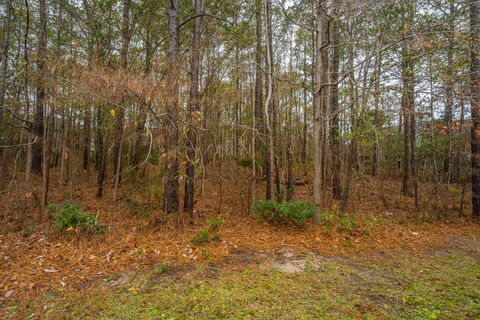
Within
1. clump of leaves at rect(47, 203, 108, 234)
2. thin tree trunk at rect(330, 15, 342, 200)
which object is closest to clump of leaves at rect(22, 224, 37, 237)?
clump of leaves at rect(47, 203, 108, 234)

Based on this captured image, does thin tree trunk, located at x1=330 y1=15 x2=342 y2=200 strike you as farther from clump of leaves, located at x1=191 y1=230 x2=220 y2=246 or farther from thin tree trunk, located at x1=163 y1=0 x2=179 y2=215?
clump of leaves, located at x1=191 y1=230 x2=220 y2=246

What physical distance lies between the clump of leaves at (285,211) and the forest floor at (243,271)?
0.21 metres

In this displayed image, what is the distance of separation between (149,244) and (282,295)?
102 inches

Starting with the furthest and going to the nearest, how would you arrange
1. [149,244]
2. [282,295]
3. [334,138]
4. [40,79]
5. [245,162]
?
[245,162] → [334,138] → [40,79] → [149,244] → [282,295]

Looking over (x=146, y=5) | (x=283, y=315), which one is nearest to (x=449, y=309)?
(x=283, y=315)

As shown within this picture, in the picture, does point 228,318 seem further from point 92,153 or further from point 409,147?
point 92,153

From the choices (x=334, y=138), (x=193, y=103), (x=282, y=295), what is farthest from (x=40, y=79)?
(x=334, y=138)

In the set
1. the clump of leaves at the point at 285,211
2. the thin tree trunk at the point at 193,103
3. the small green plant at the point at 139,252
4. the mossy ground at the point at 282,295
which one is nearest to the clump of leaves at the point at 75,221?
the small green plant at the point at 139,252

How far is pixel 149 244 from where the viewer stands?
3914 mm

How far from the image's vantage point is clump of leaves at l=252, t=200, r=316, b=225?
15.4ft

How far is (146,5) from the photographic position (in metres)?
6.95

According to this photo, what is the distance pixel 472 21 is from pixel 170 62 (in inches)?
292

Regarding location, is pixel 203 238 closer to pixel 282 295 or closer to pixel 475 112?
pixel 282 295

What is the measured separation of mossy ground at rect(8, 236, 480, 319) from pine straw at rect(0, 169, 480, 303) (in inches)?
15.4
